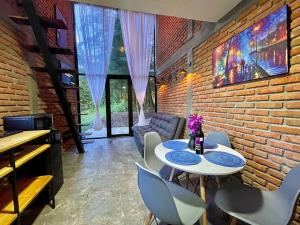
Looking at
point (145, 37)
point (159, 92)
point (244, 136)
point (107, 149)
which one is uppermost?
point (145, 37)

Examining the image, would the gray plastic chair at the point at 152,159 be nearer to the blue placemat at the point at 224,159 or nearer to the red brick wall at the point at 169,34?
the blue placemat at the point at 224,159

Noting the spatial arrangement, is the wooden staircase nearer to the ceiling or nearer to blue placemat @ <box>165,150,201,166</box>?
the ceiling

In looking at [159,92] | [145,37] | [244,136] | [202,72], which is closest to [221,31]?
[202,72]

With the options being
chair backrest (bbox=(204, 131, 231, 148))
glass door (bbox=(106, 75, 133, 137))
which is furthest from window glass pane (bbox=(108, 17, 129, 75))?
chair backrest (bbox=(204, 131, 231, 148))

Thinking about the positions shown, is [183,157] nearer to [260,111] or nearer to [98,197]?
[260,111]

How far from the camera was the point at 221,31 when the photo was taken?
239 cm

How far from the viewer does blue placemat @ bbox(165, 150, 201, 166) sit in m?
1.49

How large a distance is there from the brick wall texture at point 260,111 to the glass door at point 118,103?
3.45m

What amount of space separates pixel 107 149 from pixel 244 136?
340cm

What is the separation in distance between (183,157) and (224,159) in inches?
15.2

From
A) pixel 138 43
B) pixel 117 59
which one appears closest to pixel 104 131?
pixel 117 59

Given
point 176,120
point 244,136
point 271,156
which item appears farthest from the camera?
point 176,120

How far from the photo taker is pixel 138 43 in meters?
5.03

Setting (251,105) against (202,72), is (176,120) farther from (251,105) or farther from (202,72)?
(251,105)
